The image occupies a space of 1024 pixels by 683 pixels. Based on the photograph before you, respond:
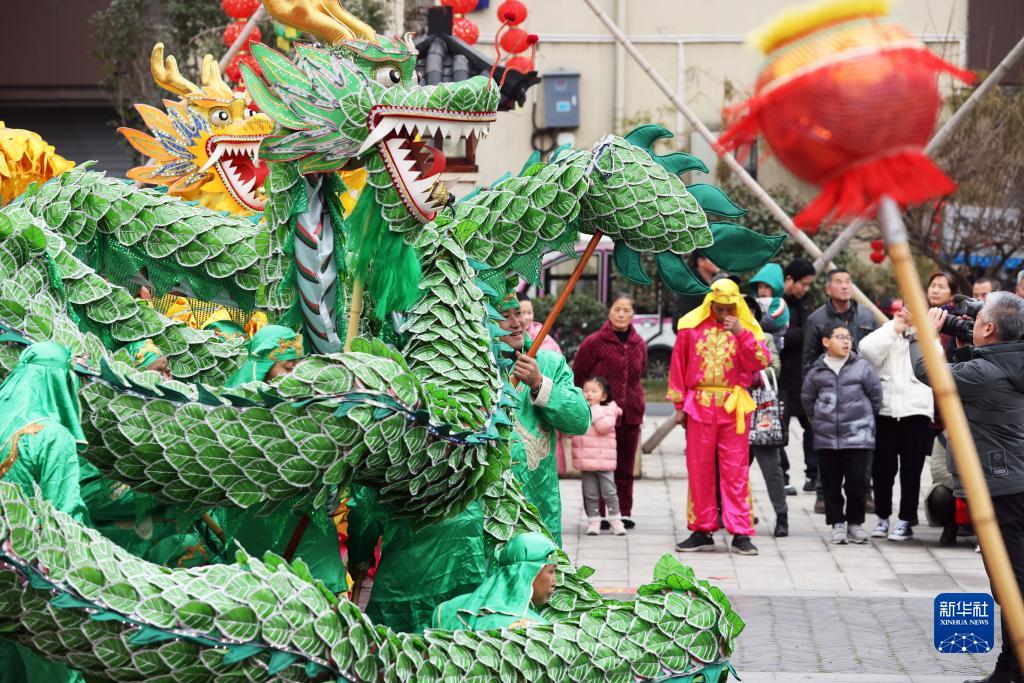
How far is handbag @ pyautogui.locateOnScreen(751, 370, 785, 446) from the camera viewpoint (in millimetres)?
8750

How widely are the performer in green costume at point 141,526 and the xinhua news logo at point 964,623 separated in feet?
9.41

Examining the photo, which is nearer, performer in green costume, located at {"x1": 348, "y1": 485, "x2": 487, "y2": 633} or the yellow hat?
performer in green costume, located at {"x1": 348, "y1": 485, "x2": 487, "y2": 633}

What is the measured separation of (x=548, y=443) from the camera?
20.1 feet

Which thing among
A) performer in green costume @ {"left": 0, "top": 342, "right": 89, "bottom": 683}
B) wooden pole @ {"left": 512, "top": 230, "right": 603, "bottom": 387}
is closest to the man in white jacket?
wooden pole @ {"left": 512, "top": 230, "right": 603, "bottom": 387}

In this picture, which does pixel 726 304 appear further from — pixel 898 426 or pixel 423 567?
pixel 423 567

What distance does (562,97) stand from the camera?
2200 centimetres

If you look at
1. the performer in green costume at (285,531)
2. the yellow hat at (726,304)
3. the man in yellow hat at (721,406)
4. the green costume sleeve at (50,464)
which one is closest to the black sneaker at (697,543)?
the man in yellow hat at (721,406)

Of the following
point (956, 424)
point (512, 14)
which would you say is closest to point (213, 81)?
point (512, 14)

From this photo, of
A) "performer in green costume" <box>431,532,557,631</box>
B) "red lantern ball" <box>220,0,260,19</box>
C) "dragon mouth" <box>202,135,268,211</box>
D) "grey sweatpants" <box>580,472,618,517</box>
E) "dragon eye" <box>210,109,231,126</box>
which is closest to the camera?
"performer in green costume" <box>431,532,557,631</box>

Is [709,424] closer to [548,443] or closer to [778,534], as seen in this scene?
[778,534]

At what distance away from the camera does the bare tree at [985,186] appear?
17.0m

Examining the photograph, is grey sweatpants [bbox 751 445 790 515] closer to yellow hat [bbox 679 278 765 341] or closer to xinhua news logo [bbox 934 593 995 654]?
yellow hat [bbox 679 278 765 341]

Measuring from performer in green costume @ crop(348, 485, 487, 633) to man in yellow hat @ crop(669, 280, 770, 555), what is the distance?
12.7 ft

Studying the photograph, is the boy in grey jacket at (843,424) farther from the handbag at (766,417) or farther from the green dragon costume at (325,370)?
the green dragon costume at (325,370)
